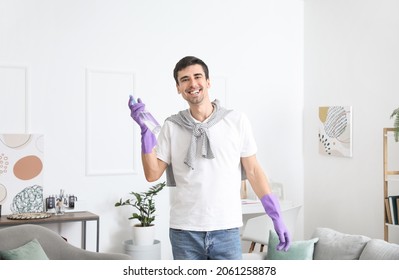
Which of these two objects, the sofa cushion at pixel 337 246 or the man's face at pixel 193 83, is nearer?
the man's face at pixel 193 83

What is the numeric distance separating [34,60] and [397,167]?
10.3ft

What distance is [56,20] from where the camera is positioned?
17.1ft

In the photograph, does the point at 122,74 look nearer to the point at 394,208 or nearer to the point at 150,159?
the point at 394,208

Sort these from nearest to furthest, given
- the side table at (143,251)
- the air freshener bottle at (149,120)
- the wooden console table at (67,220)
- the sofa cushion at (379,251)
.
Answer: the air freshener bottle at (149,120) → the sofa cushion at (379,251) → the wooden console table at (67,220) → the side table at (143,251)

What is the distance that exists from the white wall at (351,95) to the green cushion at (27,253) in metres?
3.05

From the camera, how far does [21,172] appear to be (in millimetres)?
5051

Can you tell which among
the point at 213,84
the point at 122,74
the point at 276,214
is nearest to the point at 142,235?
the point at 122,74

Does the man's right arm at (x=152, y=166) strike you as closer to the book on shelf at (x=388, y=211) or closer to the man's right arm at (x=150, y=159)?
the man's right arm at (x=150, y=159)

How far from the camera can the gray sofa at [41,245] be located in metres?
3.67

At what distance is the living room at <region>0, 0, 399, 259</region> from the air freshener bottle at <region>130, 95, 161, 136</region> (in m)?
2.55

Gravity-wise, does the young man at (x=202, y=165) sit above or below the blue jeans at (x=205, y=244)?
above

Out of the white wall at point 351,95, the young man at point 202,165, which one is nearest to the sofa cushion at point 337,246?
the white wall at point 351,95

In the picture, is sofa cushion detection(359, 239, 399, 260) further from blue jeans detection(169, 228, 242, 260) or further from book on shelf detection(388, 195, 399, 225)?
blue jeans detection(169, 228, 242, 260)

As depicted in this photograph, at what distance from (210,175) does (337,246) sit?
1990 millimetres
